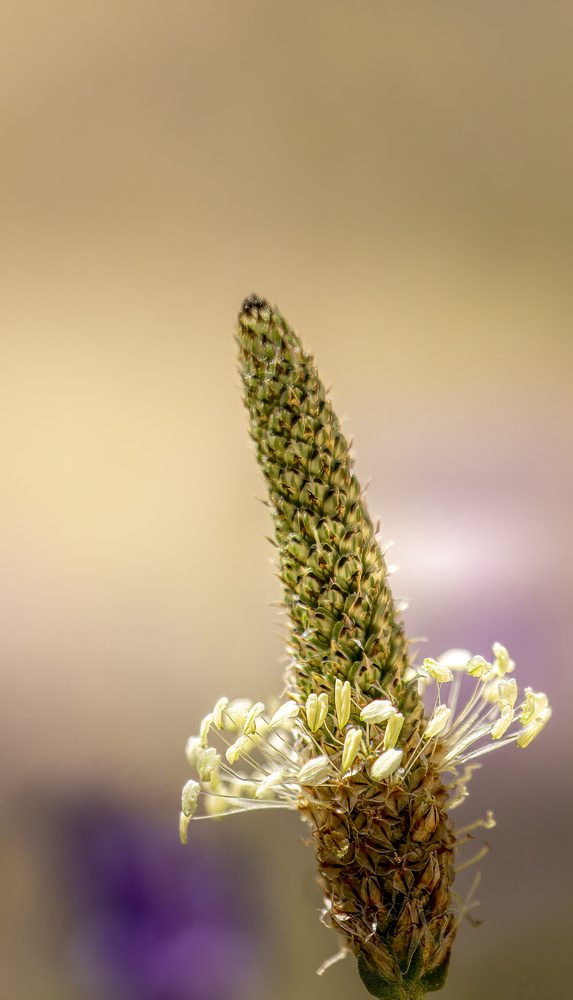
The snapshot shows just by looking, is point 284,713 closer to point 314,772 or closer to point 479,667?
point 314,772

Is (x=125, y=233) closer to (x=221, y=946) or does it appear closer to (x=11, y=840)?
(x=11, y=840)

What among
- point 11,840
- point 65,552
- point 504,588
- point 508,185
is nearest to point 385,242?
point 508,185

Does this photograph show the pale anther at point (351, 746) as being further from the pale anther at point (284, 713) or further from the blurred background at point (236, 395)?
the blurred background at point (236, 395)

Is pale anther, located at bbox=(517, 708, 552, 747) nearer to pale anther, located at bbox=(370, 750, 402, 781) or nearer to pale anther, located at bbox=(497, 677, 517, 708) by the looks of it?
pale anther, located at bbox=(497, 677, 517, 708)

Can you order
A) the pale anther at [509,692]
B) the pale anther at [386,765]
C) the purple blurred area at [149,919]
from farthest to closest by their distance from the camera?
the purple blurred area at [149,919]
the pale anther at [509,692]
the pale anther at [386,765]

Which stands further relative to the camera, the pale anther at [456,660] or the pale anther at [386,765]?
the pale anther at [456,660]

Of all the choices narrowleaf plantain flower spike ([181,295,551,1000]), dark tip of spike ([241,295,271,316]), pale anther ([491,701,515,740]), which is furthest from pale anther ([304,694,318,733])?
dark tip of spike ([241,295,271,316])

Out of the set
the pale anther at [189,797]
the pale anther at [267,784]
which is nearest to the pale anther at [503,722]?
the pale anther at [267,784]
